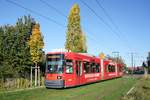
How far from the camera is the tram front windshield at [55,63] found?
23.4 metres

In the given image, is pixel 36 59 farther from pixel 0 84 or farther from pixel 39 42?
pixel 0 84

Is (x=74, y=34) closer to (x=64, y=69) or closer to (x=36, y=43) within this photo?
(x=36, y=43)

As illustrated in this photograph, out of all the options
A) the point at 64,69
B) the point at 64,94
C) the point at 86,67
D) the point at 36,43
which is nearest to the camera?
the point at 64,94

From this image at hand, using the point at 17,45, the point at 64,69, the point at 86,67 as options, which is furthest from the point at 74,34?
the point at 64,69

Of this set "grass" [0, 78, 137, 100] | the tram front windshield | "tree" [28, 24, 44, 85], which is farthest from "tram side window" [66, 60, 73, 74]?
"tree" [28, 24, 44, 85]

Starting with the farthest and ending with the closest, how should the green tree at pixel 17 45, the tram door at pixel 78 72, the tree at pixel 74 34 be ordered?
the tree at pixel 74 34 → the green tree at pixel 17 45 → the tram door at pixel 78 72

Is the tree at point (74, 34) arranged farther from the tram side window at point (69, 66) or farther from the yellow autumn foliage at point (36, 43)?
the tram side window at point (69, 66)

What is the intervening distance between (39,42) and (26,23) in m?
8.97

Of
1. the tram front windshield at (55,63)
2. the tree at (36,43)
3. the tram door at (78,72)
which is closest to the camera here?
the tram front windshield at (55,63)

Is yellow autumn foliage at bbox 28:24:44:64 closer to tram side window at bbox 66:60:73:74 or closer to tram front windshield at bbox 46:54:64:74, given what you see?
tram front windshield at bbox 46:54:64:74

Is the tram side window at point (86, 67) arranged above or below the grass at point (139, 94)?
above

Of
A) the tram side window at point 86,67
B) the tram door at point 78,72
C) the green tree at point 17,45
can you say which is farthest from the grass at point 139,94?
the green tree at point 17,45

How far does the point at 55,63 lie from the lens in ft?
77.2

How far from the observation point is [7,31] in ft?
136
